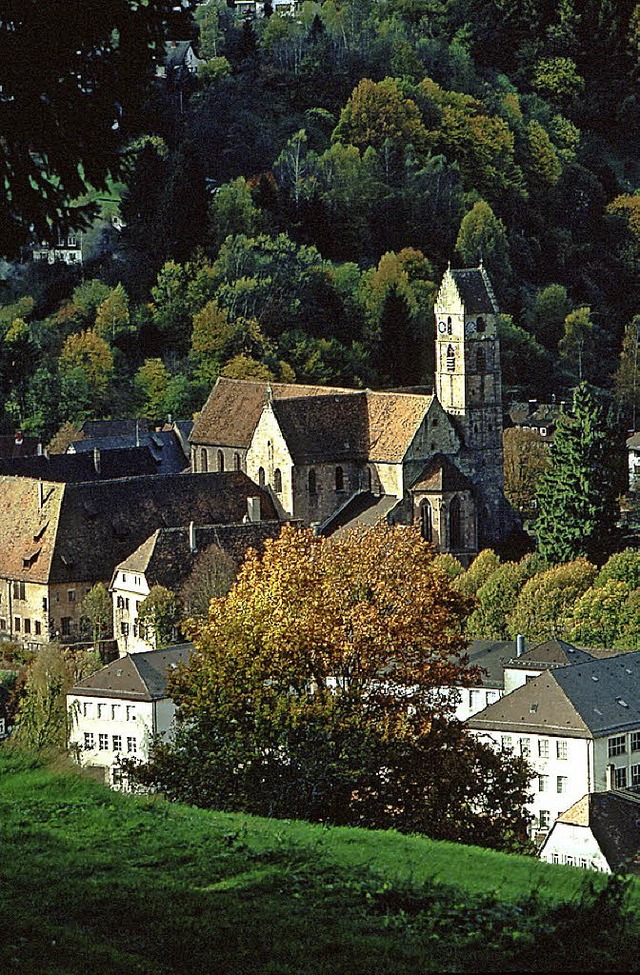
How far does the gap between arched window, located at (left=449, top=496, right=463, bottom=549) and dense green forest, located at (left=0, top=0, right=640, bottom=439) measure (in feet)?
52.6

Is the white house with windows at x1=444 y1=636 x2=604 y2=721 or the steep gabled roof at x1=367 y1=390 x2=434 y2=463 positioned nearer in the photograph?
the white house with windows at x1=444 y1=636 x2=604 y2=721

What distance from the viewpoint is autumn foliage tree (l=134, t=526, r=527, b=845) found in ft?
91.4

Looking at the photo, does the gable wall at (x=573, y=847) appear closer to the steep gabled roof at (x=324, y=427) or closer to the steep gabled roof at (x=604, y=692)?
the steep gabled roof at (x=604, y=692)

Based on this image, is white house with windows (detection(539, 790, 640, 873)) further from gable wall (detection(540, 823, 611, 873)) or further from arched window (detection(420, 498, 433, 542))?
arched window (detection(420, 498, 433, 542))

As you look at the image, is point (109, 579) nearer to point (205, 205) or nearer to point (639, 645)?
point (639, 645)

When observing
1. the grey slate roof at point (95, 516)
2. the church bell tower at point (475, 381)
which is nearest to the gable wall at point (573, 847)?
the grey slate roof at point (95, 516)

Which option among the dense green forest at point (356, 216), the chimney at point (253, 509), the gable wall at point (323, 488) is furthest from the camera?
the dense green forest at point (356, 216)

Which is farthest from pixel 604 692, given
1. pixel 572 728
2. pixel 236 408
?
pixel 236 408

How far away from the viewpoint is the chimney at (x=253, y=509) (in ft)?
247

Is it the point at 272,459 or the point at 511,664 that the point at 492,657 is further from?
the point at 272,459

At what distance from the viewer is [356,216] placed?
126 m

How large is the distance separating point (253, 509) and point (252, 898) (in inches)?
2288

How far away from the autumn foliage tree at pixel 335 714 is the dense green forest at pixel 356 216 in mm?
53142

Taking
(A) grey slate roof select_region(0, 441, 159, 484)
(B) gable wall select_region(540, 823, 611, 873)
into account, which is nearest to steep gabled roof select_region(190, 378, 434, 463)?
(A) grey slate roof select_region(0, 441, 159, 484)
